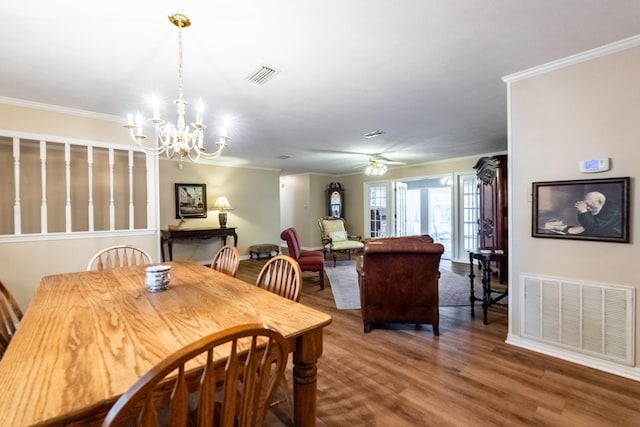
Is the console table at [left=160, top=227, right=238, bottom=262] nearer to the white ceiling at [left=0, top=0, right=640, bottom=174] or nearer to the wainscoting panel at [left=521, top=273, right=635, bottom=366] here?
the white ceiling at [left=0, top=0, right=640, bottom=174]

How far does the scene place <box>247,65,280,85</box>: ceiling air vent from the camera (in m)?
2.34

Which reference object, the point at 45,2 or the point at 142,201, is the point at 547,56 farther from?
the point at 142,201

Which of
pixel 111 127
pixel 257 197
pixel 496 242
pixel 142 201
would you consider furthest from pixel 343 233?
pixel 111 127

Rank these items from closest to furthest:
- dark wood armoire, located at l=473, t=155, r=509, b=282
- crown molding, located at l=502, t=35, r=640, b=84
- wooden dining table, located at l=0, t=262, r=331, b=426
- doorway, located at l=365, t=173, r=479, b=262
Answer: wooden dining table, located at l=0, t=262, r=331, b=426
crown molding, located at l=502, t=35, r=640, b=84
dark wood armoire, located at l=473, t=155, r=509, b=282
doorway, located at l=365, t=173, r=479, b=262

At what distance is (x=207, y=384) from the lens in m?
0.77

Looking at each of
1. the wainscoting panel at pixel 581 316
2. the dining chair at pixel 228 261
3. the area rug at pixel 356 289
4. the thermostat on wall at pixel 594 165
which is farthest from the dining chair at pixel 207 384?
the area rug at pixel 356 289

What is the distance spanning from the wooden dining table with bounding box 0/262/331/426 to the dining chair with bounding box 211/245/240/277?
352 millimetres

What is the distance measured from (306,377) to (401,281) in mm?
1807

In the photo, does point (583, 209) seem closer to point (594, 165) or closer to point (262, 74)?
point (594, 165)

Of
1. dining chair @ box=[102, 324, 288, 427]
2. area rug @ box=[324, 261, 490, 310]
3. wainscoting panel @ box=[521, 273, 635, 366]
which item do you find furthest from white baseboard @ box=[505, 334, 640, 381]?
dining chair @ box=[102, 324, 288, 427]

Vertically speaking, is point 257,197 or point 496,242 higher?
point 257,197

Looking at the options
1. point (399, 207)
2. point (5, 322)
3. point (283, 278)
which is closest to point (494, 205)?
point (399, 207)

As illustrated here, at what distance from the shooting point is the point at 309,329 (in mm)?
1176

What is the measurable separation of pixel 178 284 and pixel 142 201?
105 inches
